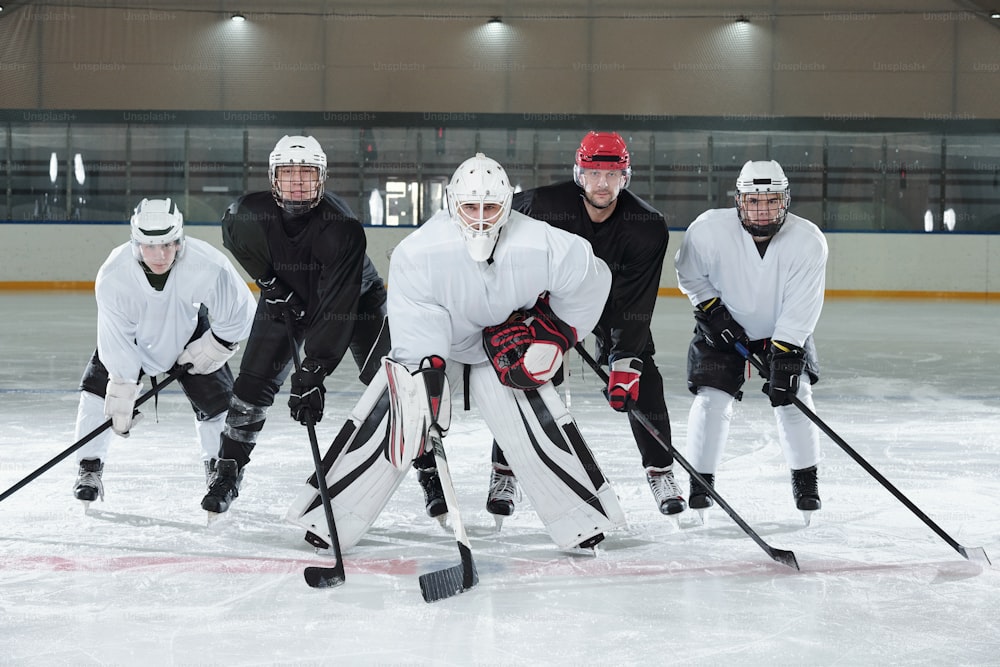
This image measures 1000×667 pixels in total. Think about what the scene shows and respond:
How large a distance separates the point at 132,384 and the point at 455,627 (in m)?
1.33

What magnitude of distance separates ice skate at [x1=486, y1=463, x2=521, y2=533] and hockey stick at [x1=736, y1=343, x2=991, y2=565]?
2.48 ft

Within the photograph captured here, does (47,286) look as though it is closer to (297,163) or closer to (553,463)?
(297,163)

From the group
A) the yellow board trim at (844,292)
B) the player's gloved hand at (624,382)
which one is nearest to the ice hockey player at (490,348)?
the player's gloved hand at (624,382)

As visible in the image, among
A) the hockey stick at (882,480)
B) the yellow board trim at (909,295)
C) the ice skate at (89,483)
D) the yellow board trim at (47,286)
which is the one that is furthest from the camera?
the yellow board trim at (909,295)

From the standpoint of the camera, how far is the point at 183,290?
3.15 meters

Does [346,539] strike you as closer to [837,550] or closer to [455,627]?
[455,627]

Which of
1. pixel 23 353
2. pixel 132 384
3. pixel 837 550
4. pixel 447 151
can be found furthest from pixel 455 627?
pixel 447 151

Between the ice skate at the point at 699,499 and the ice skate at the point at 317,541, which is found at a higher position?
the ice skate at the point at 699,499

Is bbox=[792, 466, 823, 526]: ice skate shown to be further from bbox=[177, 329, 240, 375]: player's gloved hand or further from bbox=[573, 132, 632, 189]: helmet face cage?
bbox=[177, 329, 240, 375]: player's gloved hand

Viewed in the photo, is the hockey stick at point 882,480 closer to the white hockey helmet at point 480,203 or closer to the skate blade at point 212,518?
the white hockey helmet at point 480,203

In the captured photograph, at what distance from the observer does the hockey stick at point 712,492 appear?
272 centimetres

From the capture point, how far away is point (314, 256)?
305 cm

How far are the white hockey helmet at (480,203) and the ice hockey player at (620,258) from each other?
0.51 meters

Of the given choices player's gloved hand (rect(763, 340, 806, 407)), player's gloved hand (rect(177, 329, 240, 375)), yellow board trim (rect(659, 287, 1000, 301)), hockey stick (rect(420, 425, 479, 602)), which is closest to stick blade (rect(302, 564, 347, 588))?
hockey stick (rect(420, 425, 479, 602))
